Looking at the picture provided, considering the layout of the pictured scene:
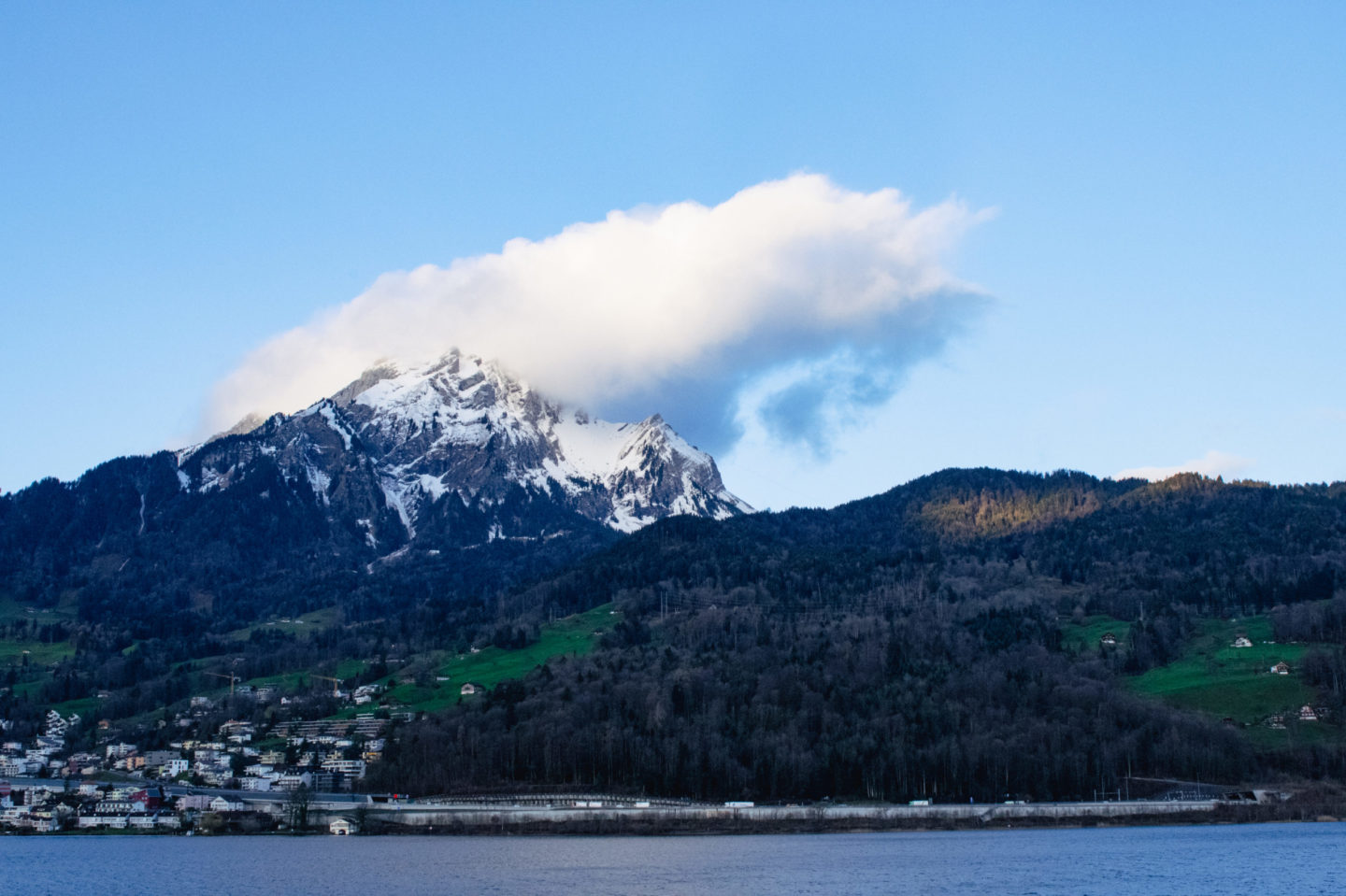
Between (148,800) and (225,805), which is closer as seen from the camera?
(225,805)

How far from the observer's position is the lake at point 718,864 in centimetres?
10481

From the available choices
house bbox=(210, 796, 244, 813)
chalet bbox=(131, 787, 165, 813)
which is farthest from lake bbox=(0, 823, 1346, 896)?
chalet bbox=(131, 787, 165, 813)

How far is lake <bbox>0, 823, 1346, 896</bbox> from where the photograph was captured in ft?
344

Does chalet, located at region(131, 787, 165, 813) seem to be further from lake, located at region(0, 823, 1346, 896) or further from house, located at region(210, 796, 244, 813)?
lake, located at region(0, 823, 1346, 896)

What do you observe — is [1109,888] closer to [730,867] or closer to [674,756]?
[730,867]

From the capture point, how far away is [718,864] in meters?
123

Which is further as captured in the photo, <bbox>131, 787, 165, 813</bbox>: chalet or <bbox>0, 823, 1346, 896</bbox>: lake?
<bbox>131, 787, 165, 813</bbox>: chalet

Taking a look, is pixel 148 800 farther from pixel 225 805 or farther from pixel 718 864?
pixel 718 864

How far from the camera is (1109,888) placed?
10062 cm

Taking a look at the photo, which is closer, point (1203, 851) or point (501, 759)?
point (1203, 851)

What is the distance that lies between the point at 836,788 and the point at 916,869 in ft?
222

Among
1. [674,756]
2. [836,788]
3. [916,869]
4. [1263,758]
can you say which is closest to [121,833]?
[674,756]

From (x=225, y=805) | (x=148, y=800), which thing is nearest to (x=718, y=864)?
(x=225, y=805)

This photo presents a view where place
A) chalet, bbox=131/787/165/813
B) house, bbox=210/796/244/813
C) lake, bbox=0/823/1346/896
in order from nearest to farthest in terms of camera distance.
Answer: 1. lake, bbox=0/823/1346/896
2. house, bbox=210/796/244/813
3. chalet, bbox=131/787/165/813
